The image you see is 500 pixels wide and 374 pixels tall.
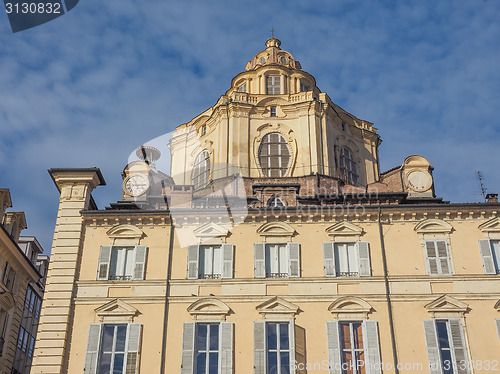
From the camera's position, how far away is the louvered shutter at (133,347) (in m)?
25.4

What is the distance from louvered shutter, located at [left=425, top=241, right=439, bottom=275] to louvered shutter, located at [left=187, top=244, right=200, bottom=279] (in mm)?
9863

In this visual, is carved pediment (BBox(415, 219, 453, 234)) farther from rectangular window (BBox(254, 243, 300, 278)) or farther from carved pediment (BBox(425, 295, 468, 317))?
rectangular window (BBox(254, 243, 300, 278))

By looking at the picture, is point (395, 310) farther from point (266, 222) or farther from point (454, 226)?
point (266, 222)

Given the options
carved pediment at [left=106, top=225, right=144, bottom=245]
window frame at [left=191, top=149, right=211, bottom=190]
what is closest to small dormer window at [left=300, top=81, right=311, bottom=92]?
window frame at [left=191, top=149, right=211, bottom=190]

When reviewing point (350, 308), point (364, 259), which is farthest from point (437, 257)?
point (350, 308)

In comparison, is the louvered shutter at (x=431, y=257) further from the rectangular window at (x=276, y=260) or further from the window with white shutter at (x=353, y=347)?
the rectangular window at (x=276, y=260)

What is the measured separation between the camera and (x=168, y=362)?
83.9 feet

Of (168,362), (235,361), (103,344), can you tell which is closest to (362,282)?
(235,361)

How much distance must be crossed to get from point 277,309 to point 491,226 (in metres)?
10.1

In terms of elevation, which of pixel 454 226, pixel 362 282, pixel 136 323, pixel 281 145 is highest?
pixel 281 145

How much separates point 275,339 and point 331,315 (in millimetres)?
2502

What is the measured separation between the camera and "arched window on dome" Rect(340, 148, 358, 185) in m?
41.2

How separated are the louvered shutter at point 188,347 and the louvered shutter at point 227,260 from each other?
8.47 ft

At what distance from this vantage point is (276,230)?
2841 cm
